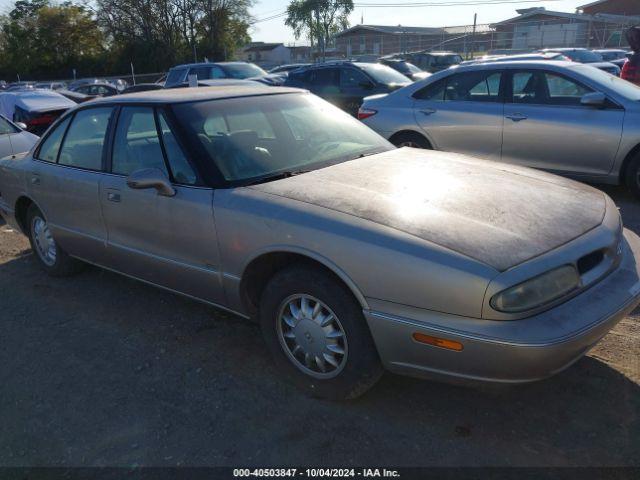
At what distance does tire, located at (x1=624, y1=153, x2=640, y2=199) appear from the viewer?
5746 mm

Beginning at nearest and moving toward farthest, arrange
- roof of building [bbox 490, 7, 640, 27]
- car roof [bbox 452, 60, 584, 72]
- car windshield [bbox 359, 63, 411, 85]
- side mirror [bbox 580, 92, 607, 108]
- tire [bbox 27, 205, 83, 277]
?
tire [bbox 27, 205, 83, 277] < side mirror [bbox 580, 92, 607, 108] < car roof [bbox 452, 60, 584, 72] < car windshield [bbox 359, 63, 411, 85] < roof of building [bbox 490, 7, 640, 27]

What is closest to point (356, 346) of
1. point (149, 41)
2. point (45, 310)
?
point (45, 310)

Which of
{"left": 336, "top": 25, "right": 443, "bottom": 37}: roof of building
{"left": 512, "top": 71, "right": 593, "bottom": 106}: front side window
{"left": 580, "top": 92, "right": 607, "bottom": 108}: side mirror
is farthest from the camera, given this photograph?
{"left": 336, "top": 25, "right": 443, "bottom": 37}: roof of building

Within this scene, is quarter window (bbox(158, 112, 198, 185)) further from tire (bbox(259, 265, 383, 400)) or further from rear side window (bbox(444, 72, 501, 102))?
rear side window (bbox(444, 72, 501, 102))

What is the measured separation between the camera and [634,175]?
5.79 meters

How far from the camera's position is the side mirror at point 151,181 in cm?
321

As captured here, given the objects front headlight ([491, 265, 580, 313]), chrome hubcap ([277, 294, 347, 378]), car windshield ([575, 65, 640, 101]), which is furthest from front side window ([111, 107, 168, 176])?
car windshield ([575, 65, 640, 101])

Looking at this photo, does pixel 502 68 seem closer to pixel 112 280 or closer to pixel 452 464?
pixel 112 280

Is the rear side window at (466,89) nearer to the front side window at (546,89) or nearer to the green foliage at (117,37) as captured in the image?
the front side window at (546,89)

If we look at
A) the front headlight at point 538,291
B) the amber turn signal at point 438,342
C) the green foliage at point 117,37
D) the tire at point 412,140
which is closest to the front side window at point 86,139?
the amber turn signal at point 438,342

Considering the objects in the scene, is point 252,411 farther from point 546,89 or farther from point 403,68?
point 403,68

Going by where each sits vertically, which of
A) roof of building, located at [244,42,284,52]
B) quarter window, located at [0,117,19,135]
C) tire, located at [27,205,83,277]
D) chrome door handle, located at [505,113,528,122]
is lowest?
tire, located at [27,205,83,277]

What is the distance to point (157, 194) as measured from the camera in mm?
3406

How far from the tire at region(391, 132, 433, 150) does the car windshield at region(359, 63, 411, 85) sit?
13.8ft
